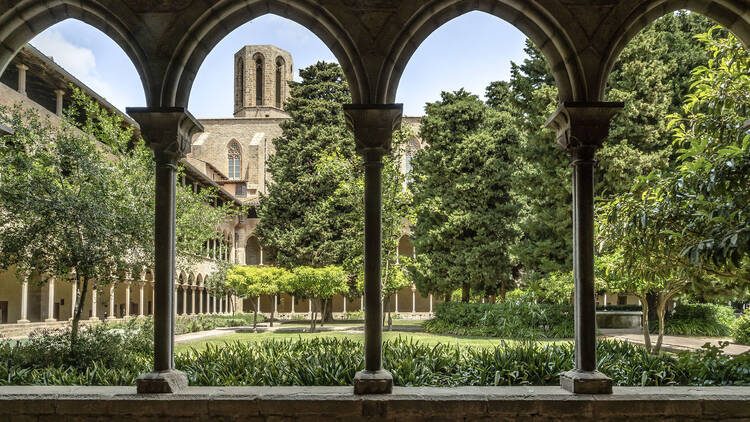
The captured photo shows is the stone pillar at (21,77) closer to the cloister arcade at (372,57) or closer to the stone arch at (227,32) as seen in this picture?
the cloister arcade at (372,57)

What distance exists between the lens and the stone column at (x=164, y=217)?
16.8 ft

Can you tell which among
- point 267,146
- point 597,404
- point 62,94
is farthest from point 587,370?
point 267,146

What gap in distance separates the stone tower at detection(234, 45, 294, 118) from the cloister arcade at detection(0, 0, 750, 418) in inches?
1662

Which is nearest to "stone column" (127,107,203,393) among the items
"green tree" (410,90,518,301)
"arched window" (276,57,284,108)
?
"green tree" (410,90,518,301)

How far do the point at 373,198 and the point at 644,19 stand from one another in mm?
2759

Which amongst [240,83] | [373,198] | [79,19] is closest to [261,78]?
[240,83]

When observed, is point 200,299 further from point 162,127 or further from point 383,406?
point 383,406

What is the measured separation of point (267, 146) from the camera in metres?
44.5

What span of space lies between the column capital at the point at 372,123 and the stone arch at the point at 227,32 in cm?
13

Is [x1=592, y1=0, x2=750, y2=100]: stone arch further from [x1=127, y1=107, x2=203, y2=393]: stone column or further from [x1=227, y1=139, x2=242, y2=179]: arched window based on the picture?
[x1=227, y1=139, x2=242, y2=179]: arched window

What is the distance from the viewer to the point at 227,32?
5.44 m

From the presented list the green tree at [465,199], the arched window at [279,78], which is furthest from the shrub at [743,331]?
the arched window at [279,78]

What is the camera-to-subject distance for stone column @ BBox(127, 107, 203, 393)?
5.12m

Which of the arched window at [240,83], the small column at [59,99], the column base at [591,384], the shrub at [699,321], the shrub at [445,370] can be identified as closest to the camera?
the column base at [591,384]
